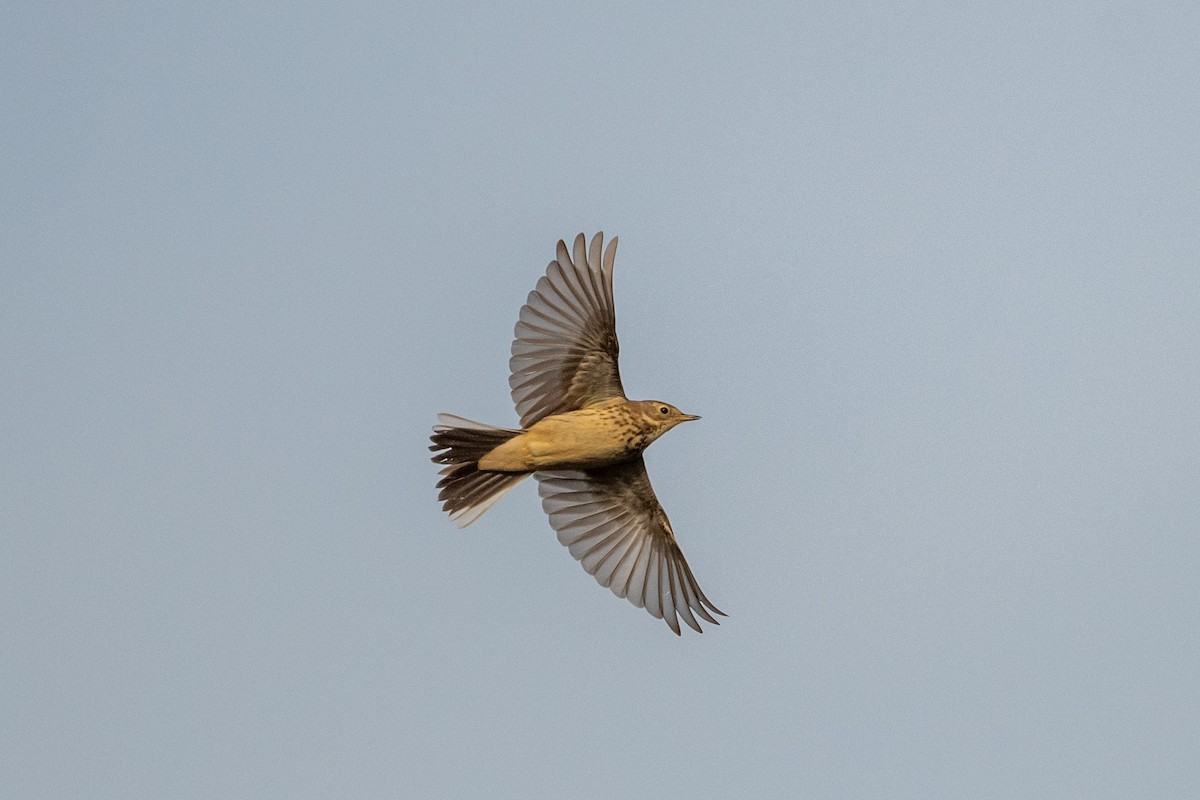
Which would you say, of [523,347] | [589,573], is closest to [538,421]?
[523,347]

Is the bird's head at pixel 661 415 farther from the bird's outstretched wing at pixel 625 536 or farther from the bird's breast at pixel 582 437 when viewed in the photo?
the bird's outstretched wing at pixel 625 536

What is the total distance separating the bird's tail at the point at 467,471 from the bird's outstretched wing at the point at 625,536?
3.90ft

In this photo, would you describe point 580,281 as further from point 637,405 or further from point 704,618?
point 704,618

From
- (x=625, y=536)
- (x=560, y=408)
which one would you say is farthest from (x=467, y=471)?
(x=625, y=536)

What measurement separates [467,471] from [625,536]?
7.68 ft

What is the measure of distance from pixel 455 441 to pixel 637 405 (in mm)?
1785

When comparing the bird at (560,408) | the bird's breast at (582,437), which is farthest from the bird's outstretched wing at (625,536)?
the bird's breast at (582,437)

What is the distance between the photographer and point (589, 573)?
17797 millimetres

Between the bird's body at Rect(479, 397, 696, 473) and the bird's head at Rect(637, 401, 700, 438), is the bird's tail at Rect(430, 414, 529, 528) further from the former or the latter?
the bird's head at Rect(637, 401, 700, 438)

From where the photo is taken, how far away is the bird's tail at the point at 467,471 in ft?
52.5

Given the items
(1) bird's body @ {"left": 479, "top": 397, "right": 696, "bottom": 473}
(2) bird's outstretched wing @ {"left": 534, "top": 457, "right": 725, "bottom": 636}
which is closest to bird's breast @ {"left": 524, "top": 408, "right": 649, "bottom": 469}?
(1) bird's body @ {"left": 479, "top": 397, "right": 696, "bottom": 473}

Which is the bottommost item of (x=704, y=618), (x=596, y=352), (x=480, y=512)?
(x=704, y=618)

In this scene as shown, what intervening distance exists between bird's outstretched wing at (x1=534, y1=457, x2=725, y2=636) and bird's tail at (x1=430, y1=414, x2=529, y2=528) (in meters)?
1.19

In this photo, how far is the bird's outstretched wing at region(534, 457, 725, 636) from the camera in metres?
17.7
